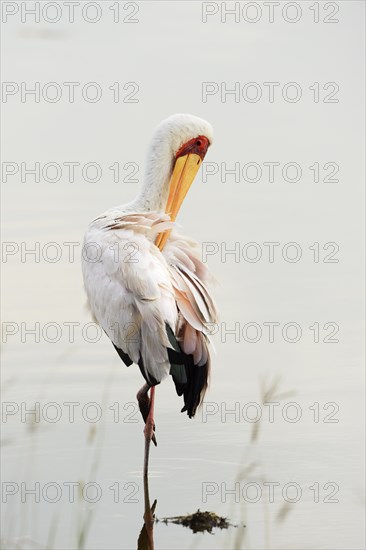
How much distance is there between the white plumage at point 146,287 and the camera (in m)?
Answer: 5.37

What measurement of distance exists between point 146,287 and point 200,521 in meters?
1.29

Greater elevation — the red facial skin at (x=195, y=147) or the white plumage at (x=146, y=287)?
the red facial skin at (x=195, y=147)

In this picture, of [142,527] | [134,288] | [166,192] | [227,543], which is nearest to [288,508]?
[227,543]

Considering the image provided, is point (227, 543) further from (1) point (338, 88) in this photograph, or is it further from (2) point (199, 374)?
(1) point (338, 88)

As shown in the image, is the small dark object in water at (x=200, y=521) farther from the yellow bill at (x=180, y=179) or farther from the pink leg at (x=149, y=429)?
the yellow bill at (x=180, y=179)

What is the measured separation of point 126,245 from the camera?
5617mm

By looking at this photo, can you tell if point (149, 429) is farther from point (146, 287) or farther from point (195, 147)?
point (195, 147)

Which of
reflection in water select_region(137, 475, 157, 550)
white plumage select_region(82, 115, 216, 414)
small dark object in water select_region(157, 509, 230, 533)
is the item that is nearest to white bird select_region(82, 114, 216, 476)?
white plumage select_region(82, 115, 216, 414)

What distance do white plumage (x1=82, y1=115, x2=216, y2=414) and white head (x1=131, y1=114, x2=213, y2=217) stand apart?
82mm

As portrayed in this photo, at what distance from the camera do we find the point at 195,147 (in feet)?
21.1

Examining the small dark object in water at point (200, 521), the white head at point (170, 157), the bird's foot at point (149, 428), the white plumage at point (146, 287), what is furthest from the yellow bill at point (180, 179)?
the small dark object in water at point (200, 521)

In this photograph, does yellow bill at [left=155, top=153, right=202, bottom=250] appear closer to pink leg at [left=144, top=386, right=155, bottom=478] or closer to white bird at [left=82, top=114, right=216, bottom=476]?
white bird at [left=82, top=114, right=216, bottom=476]

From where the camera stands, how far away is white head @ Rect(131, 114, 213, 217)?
6289 mm

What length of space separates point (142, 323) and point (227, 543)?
1.83 metres
